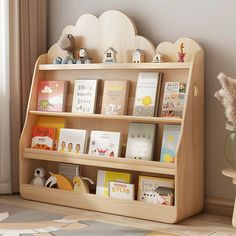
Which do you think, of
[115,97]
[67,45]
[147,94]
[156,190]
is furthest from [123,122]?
[67,45]

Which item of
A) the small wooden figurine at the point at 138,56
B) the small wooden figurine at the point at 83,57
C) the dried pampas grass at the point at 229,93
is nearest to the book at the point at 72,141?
the small wooden figurine at the point at 83,57

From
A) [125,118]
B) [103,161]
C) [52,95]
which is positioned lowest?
[103,161]

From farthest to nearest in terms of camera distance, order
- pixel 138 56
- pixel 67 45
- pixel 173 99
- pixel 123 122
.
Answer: pixel 67 45 < pixel 123 122 < pixel 138 56 < pixel 173 99

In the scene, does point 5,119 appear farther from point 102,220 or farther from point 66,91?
point 102,220

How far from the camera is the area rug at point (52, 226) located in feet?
7.46

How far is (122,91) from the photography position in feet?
9.14

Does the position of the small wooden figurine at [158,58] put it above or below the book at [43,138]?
above

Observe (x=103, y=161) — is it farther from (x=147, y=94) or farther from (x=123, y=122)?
(x=147, y=94)

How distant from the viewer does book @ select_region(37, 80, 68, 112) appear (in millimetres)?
3002

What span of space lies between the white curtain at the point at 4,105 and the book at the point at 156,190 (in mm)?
922

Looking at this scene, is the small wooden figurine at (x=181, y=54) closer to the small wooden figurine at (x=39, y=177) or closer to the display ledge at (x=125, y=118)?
the display ledge at (x=125, y=118)

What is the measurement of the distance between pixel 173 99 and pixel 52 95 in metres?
0.82

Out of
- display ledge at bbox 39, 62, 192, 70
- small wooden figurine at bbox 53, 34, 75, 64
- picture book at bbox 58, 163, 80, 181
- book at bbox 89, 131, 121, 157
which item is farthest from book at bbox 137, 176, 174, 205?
small wooden figurine at bbox 53, 34, 75, 64

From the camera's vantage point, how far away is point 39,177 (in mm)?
3035
